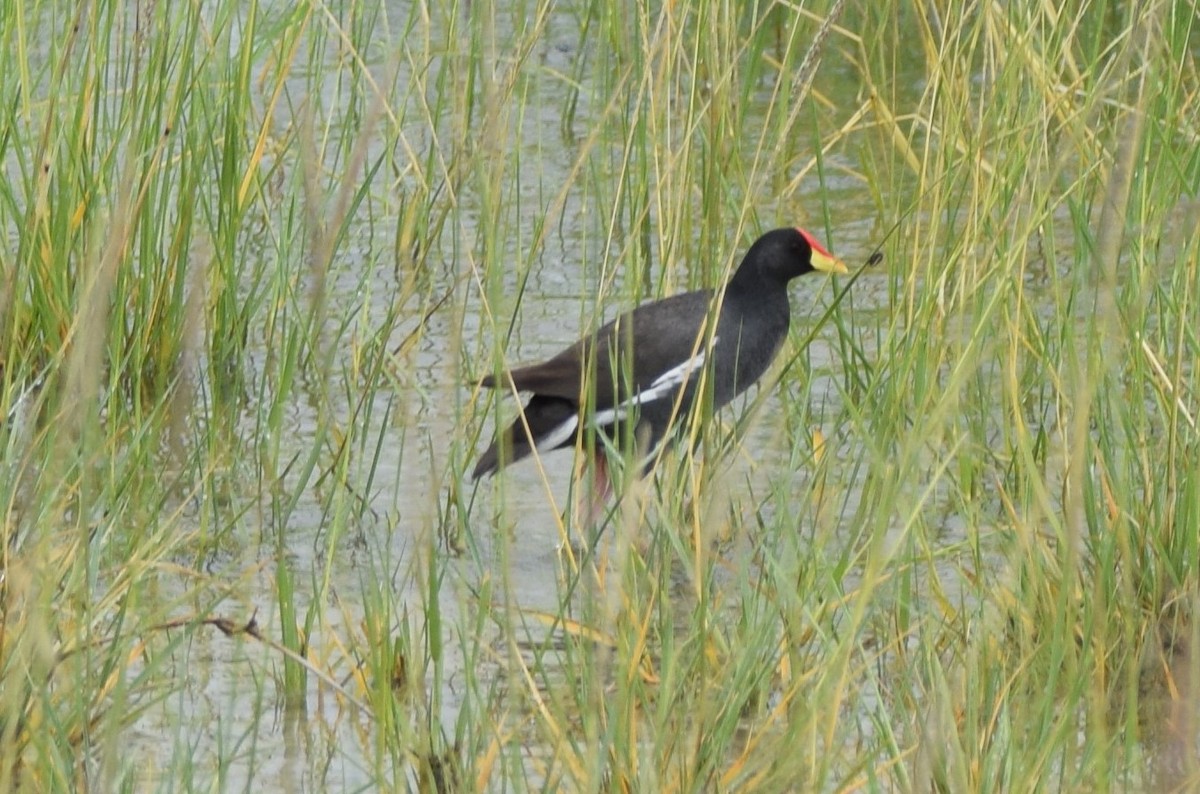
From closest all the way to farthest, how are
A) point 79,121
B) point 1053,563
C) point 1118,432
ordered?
1. point 1053,563
2. point 79,121
3. point 1118,432

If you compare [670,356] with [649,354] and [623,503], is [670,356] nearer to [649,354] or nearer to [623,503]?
[649,354]

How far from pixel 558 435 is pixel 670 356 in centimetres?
29

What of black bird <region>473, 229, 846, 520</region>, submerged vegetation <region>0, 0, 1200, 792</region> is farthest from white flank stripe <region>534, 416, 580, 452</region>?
submerged vegetation <region>0, 0, 1200, 792</region>

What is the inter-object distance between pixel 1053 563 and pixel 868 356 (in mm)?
1855

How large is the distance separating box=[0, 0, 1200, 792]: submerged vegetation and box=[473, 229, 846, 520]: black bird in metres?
0.12

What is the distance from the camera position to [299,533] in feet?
13.0

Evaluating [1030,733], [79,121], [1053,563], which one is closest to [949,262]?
[1053,563]

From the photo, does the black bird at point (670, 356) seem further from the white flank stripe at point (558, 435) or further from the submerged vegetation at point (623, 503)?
the submerged vegetation at point (623, 503)

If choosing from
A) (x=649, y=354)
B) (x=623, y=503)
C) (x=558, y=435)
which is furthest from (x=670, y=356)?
(x=623, y=503)

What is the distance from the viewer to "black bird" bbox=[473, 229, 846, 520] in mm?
4430

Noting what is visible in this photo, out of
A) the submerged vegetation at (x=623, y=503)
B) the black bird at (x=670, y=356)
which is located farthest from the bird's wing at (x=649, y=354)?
the submerged vegetation at (x=623, y=503)

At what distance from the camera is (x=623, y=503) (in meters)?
2.27

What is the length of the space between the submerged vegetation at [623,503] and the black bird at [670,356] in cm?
12

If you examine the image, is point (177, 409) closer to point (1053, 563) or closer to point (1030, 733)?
point (1030, 733)
